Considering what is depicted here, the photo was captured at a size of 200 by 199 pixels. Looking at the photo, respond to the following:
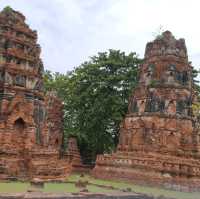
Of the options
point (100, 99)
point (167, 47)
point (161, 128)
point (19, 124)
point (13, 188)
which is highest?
point (167, 47)

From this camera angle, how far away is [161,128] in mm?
24938

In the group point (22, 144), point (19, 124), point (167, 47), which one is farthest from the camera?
point (167, 47)

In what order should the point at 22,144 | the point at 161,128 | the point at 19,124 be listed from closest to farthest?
the point at 22,144 → the point at 19,124 → the point at 161,128

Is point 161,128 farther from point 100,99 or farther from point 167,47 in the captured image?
point 100,99

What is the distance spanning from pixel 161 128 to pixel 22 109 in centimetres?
1100

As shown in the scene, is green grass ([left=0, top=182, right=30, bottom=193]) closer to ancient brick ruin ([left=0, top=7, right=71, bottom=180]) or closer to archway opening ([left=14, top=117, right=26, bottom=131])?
ancient brick ruin ([left=0, top=7, right=71, bottom=180])

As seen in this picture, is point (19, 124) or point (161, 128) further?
point (161, 128)

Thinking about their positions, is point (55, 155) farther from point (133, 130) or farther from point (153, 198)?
point (133, 130)

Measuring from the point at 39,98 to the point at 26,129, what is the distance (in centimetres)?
195

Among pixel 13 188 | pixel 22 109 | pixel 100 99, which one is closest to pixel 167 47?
pixel 100 99

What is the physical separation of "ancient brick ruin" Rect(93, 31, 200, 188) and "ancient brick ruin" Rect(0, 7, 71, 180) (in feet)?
21.7

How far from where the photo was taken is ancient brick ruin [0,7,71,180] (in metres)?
16.7

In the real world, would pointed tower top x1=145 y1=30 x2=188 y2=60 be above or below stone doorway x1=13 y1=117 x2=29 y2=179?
above

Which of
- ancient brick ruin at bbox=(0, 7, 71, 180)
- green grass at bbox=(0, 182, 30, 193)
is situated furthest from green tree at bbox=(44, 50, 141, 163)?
green grass at bbox=(0, 182, 30, 193)
